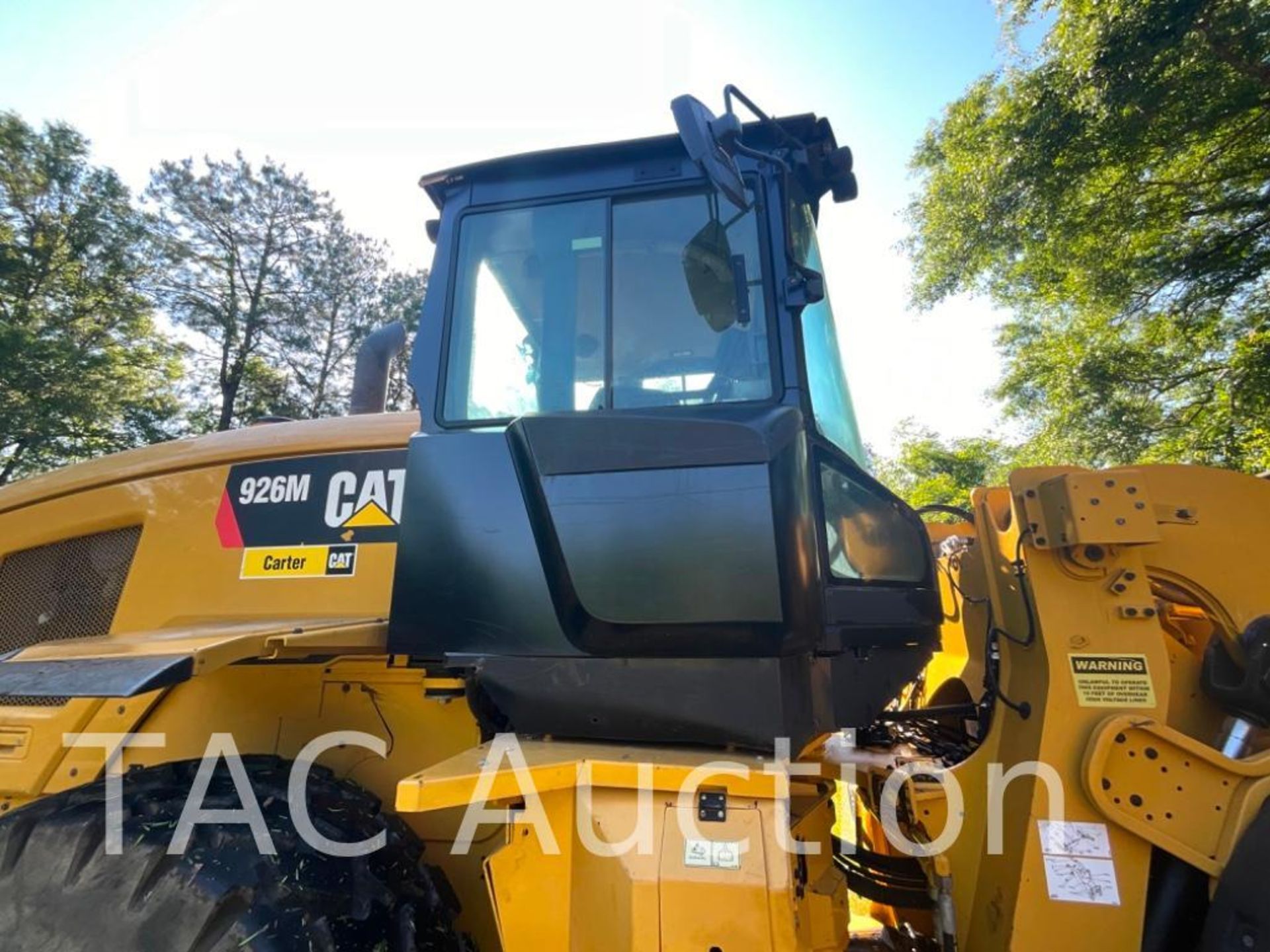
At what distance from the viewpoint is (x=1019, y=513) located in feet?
6.53

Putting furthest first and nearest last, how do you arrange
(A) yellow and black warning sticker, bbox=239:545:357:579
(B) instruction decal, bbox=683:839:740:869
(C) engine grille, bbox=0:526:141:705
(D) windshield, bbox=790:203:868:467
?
1. (C) engine grille, bbox=0:526:141:705
2. (A) yellow and black warning sticker, bbox=239:545:357:579
3. (D) windshield, bbox=790:203:868:467
4. (B) instruction decal, bbox=683:839:740:869

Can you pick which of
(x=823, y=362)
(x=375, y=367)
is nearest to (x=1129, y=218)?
(x=823, y=362)

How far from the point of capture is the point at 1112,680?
1.83 meters

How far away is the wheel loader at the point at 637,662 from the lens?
5.09 feet

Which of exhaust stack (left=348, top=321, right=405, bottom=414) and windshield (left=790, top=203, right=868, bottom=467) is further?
exhaust stack (left=348, top=321, right=405, bottom=414)

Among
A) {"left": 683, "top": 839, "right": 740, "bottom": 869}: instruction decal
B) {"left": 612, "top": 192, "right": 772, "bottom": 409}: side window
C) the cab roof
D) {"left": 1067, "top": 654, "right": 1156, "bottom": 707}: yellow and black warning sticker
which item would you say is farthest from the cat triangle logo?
{"left": 1067, "top": 654, "right": 1156, "bottom": 707}: yellow and black warning sticker

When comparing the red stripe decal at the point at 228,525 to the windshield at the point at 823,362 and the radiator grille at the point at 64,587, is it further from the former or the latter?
the windshield at the point at 823,362

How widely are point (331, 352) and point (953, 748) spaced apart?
2467cm

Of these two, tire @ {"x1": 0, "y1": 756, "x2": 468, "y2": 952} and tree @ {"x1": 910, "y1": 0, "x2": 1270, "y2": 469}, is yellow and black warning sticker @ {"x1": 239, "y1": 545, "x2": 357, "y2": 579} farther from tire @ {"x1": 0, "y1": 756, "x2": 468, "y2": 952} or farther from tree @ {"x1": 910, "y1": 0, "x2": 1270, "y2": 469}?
tree @ {"x1": 910, "y1": 0, "x2": 1270, "y2": 469}

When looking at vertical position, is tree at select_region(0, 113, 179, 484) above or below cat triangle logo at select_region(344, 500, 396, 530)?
above

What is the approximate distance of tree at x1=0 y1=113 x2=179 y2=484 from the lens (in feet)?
57.5

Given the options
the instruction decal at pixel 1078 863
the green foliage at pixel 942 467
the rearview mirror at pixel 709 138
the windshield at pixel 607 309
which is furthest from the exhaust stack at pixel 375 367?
the green foliage at pixel 942 467

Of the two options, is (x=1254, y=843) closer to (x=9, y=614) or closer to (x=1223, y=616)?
(x=1223, y=616)

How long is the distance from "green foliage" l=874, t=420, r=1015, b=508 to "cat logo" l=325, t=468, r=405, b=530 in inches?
589
